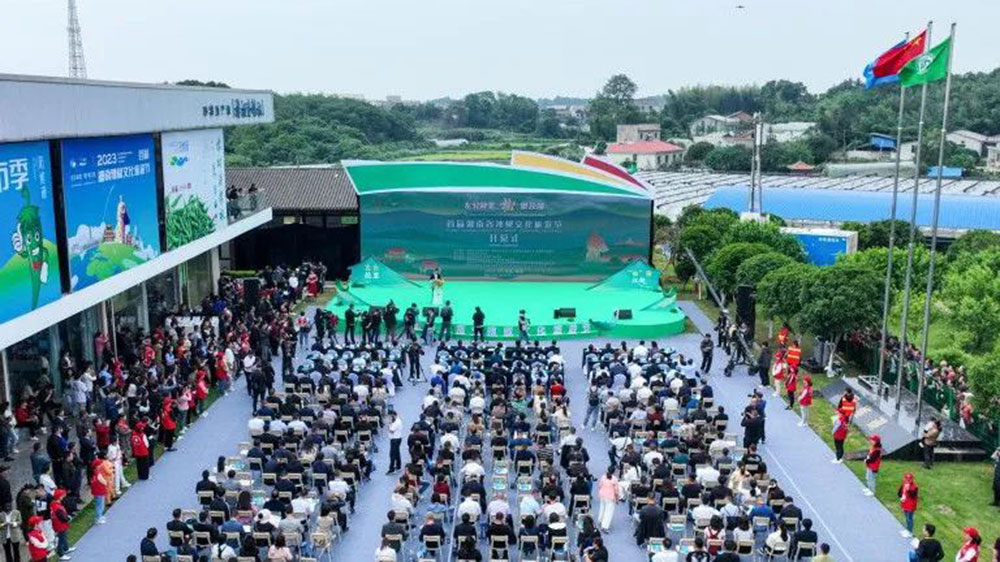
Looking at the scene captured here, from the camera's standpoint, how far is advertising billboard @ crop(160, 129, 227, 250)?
2647 cm

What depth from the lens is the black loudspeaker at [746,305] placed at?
2731 centimetres

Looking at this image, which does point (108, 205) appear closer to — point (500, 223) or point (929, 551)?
point (500, 223)

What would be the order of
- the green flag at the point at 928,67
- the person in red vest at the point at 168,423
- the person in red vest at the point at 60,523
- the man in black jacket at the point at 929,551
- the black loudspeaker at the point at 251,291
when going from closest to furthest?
the man in black jacket at the point at 929,551 < the person in red vest at the point at 60,523 < the green flag at the point at 928,67 < the person in red vest at the point at 168,423 < the black loudspeaker at the point at 251,291

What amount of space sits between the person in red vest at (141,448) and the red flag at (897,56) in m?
16.2

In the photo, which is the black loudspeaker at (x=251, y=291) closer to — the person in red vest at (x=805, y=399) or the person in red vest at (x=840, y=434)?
the person in red vest at (x=805, y=399)

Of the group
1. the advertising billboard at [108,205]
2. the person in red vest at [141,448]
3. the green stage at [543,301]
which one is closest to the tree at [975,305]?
the green stage at [543,301]

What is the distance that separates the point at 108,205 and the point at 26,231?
4211mm

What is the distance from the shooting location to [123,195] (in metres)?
23.4

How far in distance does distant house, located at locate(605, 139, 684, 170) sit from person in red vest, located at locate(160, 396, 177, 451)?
94.6 meters

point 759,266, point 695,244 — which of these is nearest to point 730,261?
point 759,266

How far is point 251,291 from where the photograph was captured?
96.1 feet

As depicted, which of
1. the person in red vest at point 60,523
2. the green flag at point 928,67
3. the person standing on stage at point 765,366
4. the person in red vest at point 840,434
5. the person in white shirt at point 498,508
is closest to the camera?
the person in red vest at point 60,523

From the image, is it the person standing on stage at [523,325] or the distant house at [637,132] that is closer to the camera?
the person standing on stage at [523,325]

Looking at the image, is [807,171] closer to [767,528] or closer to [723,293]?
[723,293]
